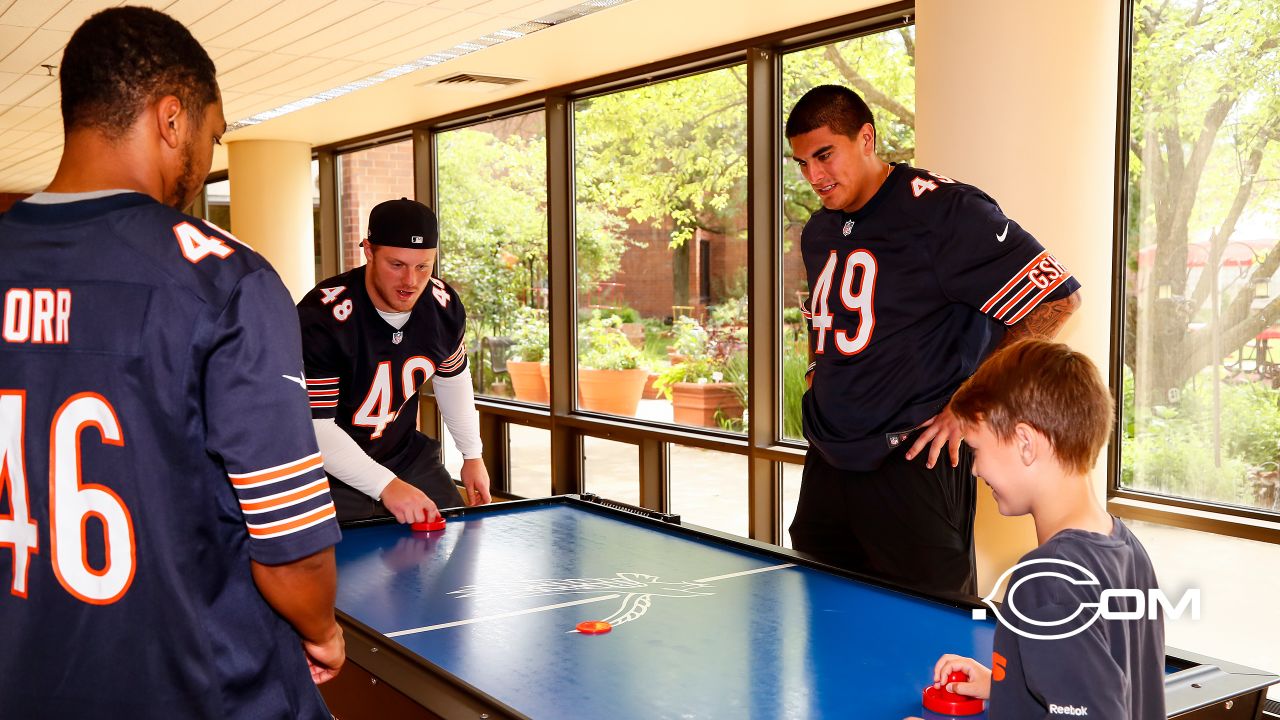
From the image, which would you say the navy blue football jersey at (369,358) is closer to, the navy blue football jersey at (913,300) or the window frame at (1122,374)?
the navy blue football jersey at (913,300)

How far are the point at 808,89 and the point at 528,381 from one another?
2.88 meters

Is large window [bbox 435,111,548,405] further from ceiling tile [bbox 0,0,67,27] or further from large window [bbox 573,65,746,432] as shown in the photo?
ceiling tile [bbox 0,0,67,27]

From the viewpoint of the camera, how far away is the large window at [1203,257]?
12.3ft

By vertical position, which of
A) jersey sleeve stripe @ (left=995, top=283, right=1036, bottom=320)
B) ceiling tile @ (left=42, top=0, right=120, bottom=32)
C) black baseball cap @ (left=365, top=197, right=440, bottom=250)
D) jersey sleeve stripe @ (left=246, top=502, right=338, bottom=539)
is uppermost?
ceiling tile @ (left=42, top=0, right=120, bottom=32)

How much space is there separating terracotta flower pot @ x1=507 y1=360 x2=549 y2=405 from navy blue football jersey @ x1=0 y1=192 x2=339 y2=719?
18.9ft

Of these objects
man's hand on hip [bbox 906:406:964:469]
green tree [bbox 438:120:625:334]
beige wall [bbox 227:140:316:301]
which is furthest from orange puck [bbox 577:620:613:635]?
beige wall [bbox 227:140:316:301]

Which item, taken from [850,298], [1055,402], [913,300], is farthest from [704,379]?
[1055,402]

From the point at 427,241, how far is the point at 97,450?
198 cm

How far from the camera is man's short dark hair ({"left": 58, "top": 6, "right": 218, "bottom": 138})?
1.33 meters

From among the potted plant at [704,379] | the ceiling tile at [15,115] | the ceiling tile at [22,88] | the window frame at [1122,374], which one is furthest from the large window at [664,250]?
the ceiling tile at [15,115]

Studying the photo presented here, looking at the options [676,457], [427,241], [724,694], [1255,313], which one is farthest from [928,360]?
[676,457]

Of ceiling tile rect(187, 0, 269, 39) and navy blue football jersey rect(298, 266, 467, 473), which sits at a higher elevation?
ceiling tile rect(187, 0, 269, 39)

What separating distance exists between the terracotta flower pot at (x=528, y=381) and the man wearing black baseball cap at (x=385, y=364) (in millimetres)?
3380

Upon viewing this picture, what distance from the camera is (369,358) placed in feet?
11.1
